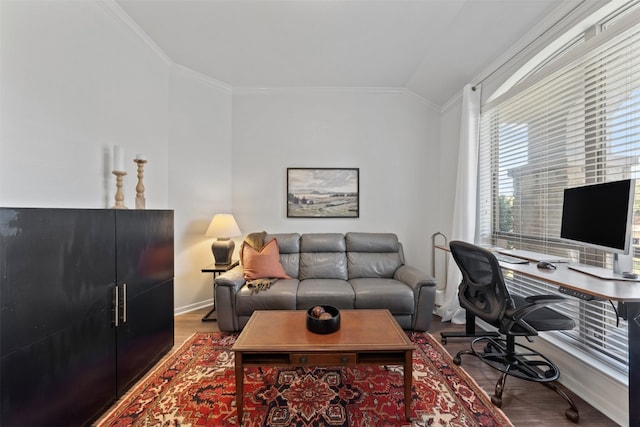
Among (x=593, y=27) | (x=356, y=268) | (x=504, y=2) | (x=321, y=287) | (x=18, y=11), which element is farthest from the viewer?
(x=356, y=268)

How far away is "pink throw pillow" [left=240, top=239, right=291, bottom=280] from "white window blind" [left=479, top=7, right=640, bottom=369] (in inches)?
95.2

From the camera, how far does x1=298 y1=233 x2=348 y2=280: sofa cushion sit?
9.95 ft

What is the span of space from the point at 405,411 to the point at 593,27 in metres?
2.88

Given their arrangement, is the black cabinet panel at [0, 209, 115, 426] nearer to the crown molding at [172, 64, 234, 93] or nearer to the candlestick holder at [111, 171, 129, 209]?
the candlestick holder at [111, 171, 129, 209]

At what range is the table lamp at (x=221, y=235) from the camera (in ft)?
9.58

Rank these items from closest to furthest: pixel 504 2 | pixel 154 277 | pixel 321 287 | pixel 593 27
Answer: pixel 593 27, pixel 504 2, pixel 154 277, pixel 321 287

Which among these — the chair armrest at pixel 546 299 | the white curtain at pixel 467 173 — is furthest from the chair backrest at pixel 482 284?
the white curtain at pixel 467 173

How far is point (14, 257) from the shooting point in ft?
3.52

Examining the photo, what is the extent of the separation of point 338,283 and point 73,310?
2.13 meters

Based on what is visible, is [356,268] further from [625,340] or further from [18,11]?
[18,11]

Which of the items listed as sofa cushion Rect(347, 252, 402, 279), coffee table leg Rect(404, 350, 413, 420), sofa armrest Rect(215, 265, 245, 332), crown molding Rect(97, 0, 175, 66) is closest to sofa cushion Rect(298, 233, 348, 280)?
sofa cushion Rect(347, 252, 402, 279)

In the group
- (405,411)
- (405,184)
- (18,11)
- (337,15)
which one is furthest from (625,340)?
(18,11)

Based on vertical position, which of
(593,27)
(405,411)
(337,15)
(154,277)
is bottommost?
(405,411)

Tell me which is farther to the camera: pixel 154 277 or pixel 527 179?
pixel 527 179
